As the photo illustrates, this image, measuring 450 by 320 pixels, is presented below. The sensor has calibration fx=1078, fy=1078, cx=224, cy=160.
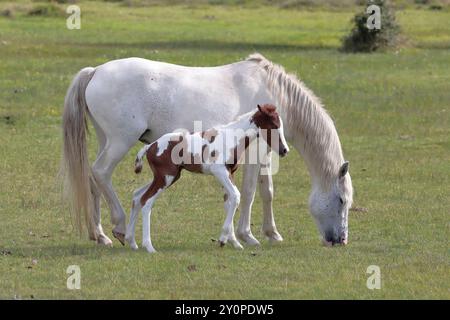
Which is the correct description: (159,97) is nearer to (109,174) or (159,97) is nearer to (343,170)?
(109,174)

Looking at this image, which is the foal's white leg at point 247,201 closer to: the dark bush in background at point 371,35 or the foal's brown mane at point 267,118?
the foal's brown mane at point 267,118

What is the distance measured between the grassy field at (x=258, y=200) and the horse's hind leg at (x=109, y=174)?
0.32 m

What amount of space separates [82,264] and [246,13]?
38.4m

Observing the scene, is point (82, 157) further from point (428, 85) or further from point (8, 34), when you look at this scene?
point (8, 34)

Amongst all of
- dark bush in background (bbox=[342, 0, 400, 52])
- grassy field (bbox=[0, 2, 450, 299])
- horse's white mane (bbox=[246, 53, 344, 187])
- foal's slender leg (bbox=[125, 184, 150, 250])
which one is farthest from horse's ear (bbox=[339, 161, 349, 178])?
dark bush in background (bbox=[342, 0, 400, 52])

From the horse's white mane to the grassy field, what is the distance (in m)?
0.85

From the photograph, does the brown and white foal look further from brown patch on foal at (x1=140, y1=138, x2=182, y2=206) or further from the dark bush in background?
the dark bush in background

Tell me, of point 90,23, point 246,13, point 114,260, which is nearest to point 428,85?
point 114,260

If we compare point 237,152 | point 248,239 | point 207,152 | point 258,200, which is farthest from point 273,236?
point 258,200

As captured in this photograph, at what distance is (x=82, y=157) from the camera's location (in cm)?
1098

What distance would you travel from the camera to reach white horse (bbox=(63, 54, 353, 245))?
11.0m

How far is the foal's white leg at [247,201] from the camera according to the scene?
36.9ft

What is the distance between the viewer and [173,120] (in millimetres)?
11172

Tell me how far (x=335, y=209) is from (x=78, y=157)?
2.69m
